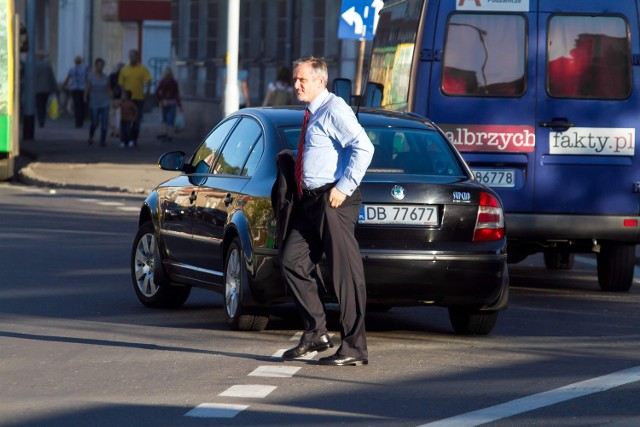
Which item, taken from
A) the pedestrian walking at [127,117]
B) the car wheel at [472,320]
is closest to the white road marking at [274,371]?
the car wheel at [472,320]

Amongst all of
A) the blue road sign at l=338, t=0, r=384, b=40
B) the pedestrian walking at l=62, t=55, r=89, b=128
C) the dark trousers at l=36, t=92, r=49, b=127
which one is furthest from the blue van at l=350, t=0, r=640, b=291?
the dark trousers at l=36, t=92, r=49, b=127

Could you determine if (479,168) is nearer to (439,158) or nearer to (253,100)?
(439,158)

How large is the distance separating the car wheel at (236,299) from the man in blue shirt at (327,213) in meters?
1.08

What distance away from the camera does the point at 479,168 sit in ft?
44.2

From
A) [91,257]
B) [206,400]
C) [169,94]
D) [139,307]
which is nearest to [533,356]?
[206,400]

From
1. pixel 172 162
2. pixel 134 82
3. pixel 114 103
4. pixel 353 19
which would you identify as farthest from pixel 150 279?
pixel 114 103

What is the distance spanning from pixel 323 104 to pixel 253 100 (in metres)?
31.8

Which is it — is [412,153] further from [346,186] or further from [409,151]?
[346,186]

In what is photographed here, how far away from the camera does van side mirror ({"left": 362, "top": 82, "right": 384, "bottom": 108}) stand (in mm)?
15250

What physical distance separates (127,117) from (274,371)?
27.4 meters

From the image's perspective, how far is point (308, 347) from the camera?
9391 millimetres

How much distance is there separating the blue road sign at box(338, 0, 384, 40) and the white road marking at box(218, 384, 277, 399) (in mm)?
14164

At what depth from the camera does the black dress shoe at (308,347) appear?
9.38m

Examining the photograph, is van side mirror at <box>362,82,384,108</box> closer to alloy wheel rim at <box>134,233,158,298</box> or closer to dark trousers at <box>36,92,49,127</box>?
alloy wheel rim at <box>134,233,158,298</box>
